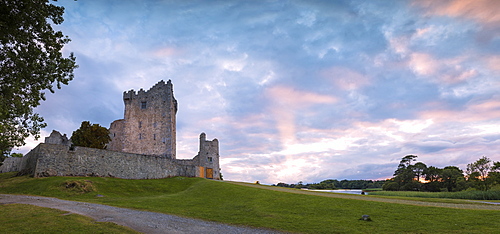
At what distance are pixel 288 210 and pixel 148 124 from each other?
48.9 metres

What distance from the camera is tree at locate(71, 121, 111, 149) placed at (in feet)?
179

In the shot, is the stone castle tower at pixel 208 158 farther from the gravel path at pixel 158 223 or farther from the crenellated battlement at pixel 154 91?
the gravel path at pixel 158 223

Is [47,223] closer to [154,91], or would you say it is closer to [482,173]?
[154,91]

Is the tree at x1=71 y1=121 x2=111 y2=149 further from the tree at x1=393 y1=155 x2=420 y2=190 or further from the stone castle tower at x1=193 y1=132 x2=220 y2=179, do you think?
the tree at x1=393 y1=155 x2=420 y2=190

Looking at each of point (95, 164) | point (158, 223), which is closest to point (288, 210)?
point (158, 223)

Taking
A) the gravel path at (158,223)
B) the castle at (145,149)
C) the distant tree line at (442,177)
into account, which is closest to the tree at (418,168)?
the distant tree line at (442,177)

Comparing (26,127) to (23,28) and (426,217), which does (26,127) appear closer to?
(23,28)

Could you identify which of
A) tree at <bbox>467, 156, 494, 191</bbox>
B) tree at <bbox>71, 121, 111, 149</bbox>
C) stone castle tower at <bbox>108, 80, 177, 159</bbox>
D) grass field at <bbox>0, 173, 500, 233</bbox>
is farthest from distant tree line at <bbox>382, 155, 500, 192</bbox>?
tree at <bbox>71, 121, 111, 149</bbox>

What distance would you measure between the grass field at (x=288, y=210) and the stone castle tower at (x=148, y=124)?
87.6 ft

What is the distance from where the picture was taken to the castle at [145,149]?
37.6 m

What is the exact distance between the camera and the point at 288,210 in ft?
66.8

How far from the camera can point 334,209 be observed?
1992 centimetres

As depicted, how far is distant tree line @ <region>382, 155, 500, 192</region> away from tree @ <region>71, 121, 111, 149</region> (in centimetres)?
7724

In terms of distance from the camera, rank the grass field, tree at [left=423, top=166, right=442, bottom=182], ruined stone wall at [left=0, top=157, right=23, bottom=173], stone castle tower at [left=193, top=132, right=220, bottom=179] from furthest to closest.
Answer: tree at [left=423, top=166, right=442, bottom=182] → stone castle tower at [left=193, top=132, right=220, bottom=179] → ruined stone wall at [left=0, top=157, right=23, bottom=173] → the grass field
